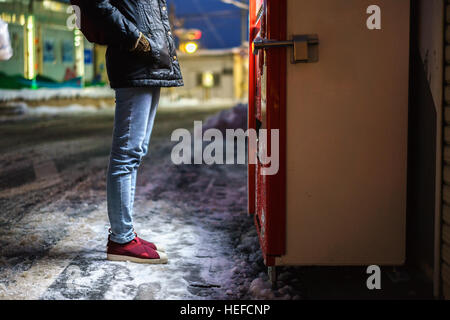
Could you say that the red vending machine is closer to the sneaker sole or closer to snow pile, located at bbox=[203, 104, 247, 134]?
the sneaker sole

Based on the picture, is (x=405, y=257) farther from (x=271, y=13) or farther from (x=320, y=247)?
(x=271, y=13)

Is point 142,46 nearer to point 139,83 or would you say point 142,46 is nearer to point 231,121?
point 139,83

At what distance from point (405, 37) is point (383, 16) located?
0.53ft

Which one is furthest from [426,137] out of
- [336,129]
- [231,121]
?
[231,121]

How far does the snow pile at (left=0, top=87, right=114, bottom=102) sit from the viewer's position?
20.0 m

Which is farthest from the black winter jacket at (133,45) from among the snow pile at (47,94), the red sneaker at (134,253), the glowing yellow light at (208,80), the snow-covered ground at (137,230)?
the glowing yellow light at (208,80)

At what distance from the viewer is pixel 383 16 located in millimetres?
2521

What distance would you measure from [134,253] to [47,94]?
70.8 feet

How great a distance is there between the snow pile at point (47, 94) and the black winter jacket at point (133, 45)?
18169mm

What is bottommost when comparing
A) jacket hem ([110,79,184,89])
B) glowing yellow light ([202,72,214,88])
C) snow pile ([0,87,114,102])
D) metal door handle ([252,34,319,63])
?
jacket hem ([110,79,184,89])

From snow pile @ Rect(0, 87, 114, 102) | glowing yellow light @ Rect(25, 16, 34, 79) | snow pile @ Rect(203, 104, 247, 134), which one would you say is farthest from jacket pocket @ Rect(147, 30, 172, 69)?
glowing yellow light @ Rect(25, 16, 34, 79)

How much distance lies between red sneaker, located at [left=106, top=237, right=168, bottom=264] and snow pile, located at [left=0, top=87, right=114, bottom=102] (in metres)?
18.0

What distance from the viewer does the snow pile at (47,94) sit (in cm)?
2003
